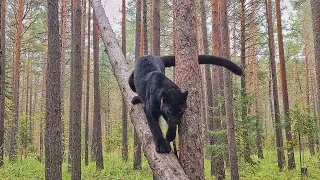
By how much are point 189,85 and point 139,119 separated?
1.06 metres

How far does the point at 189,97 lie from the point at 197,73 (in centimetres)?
35

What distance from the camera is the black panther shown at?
3.90m

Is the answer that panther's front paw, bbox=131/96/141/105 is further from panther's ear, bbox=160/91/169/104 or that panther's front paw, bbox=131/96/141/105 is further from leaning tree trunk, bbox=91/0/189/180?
panther's ear, bbox=160/91/169/104

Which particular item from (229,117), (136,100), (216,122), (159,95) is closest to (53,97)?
(136,100)

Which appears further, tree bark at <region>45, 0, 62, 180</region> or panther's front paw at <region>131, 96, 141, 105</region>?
tree bark at <region>45, 0, 62, 180</region>

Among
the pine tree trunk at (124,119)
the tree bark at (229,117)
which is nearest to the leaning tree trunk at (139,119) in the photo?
the tree bark at (229,117)

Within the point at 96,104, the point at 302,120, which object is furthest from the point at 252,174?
the point at 96,104

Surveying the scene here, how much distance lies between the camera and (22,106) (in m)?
40.8

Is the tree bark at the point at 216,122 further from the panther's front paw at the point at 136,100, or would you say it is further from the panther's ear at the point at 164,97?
the panther's ear at the point at 164,97

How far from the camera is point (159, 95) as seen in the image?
416 centimetres

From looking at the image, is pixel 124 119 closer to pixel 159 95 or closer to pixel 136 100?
pixel 136 100

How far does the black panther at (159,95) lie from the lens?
3.90 metres

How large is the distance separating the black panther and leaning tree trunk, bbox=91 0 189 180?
124mm

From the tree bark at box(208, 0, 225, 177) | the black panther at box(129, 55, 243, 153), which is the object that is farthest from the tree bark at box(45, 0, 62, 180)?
the tree bark at box(208, 0, 225, 177)
